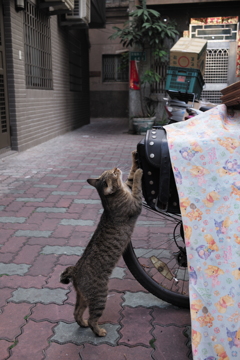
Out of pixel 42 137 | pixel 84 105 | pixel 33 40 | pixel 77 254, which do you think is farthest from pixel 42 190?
pixel 84 105

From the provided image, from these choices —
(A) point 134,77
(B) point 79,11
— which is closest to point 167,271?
(A) point 134,77

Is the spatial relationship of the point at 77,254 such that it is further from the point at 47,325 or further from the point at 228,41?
the point at 228,41

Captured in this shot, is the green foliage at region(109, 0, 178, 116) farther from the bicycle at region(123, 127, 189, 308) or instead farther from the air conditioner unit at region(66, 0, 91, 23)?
the bicycle at region(123, 127, 189, 308)

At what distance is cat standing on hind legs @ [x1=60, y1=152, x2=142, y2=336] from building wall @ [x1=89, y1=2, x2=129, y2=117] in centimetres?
1707

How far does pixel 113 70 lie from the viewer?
19250 mm

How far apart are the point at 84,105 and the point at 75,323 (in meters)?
14.1

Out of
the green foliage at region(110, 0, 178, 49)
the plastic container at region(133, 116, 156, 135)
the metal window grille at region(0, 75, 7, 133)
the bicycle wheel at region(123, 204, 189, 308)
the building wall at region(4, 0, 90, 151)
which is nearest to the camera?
the bicycle wheel at region(123, 204, 189, 308)

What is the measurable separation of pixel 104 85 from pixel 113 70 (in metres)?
0.91

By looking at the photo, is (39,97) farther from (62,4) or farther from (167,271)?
(167,271)

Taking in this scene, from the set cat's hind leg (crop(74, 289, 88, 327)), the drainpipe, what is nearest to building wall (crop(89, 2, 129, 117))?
the drainpipe

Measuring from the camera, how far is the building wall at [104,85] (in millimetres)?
18569

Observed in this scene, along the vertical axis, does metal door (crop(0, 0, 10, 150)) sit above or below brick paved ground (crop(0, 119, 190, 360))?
above

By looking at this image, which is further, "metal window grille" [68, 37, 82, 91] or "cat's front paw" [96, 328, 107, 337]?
"metal window grille" [68, 37, 82, 91]

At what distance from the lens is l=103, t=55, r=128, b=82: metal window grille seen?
62.7 ft
